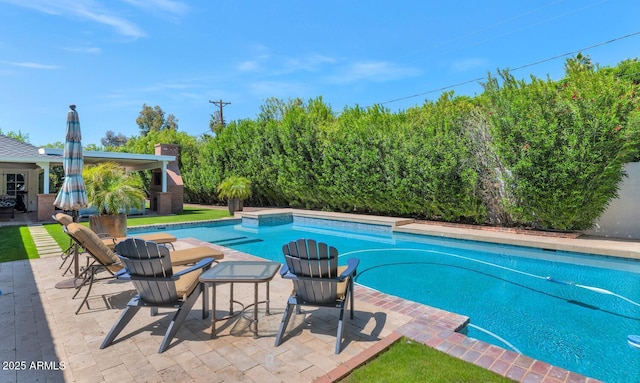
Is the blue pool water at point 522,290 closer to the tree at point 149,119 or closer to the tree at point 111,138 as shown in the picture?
the tree at point 149,119

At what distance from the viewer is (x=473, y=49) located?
17.2 meters

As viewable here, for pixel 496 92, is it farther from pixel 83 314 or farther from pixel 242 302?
pixel 83 314

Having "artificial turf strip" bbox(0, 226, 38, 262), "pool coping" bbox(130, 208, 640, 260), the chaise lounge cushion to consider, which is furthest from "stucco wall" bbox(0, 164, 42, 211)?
the chaise lounge cushion

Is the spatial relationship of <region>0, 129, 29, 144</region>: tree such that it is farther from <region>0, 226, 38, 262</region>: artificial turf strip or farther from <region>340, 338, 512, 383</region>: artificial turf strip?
<region>340, 338, 512, 383</region>: artificial turf strip

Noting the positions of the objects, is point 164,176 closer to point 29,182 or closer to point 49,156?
point 49,156

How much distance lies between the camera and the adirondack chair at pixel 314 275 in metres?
3.40

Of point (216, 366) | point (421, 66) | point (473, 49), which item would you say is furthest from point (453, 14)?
point (216, 366)

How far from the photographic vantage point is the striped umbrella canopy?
6.58m

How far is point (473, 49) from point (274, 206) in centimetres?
1472

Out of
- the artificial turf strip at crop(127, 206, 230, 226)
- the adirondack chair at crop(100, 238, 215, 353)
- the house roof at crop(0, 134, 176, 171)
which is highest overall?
the house roof at crop(0, 134, 176, 171)

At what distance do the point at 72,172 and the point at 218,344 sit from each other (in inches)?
225

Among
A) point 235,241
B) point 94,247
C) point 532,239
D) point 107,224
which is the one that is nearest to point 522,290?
point 532,239

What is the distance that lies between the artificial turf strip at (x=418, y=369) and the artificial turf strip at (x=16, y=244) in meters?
8.12

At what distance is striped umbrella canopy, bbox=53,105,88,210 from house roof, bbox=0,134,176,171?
386 inches
